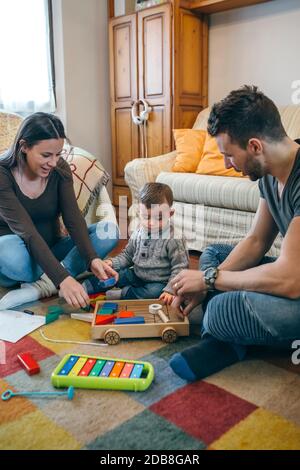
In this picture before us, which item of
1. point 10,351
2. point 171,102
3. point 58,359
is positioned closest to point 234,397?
point 58,359

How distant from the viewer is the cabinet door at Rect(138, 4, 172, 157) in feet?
10.8

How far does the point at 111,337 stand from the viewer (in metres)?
1.43

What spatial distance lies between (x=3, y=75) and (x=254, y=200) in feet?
7.25

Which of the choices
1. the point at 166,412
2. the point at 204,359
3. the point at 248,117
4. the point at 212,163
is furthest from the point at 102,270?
the point at 212,163

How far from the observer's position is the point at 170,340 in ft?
4.70

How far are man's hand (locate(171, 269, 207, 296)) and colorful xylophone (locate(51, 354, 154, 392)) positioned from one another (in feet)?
0.77

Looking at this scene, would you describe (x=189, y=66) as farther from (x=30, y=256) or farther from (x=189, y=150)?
(x=30, y=256)

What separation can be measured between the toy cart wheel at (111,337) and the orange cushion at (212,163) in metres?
1.53

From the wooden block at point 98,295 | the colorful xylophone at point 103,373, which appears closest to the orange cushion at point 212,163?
the wooden block at point 98,295

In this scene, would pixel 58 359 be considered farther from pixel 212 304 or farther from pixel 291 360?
pixel 291 360

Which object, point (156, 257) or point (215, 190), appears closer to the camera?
point (156, 257)

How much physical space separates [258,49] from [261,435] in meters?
2.97

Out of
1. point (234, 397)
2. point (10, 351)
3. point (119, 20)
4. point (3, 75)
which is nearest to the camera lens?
point (234, 397)

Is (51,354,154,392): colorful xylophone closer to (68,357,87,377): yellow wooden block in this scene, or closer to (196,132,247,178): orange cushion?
(68,357,87,377): yellow wooden block
